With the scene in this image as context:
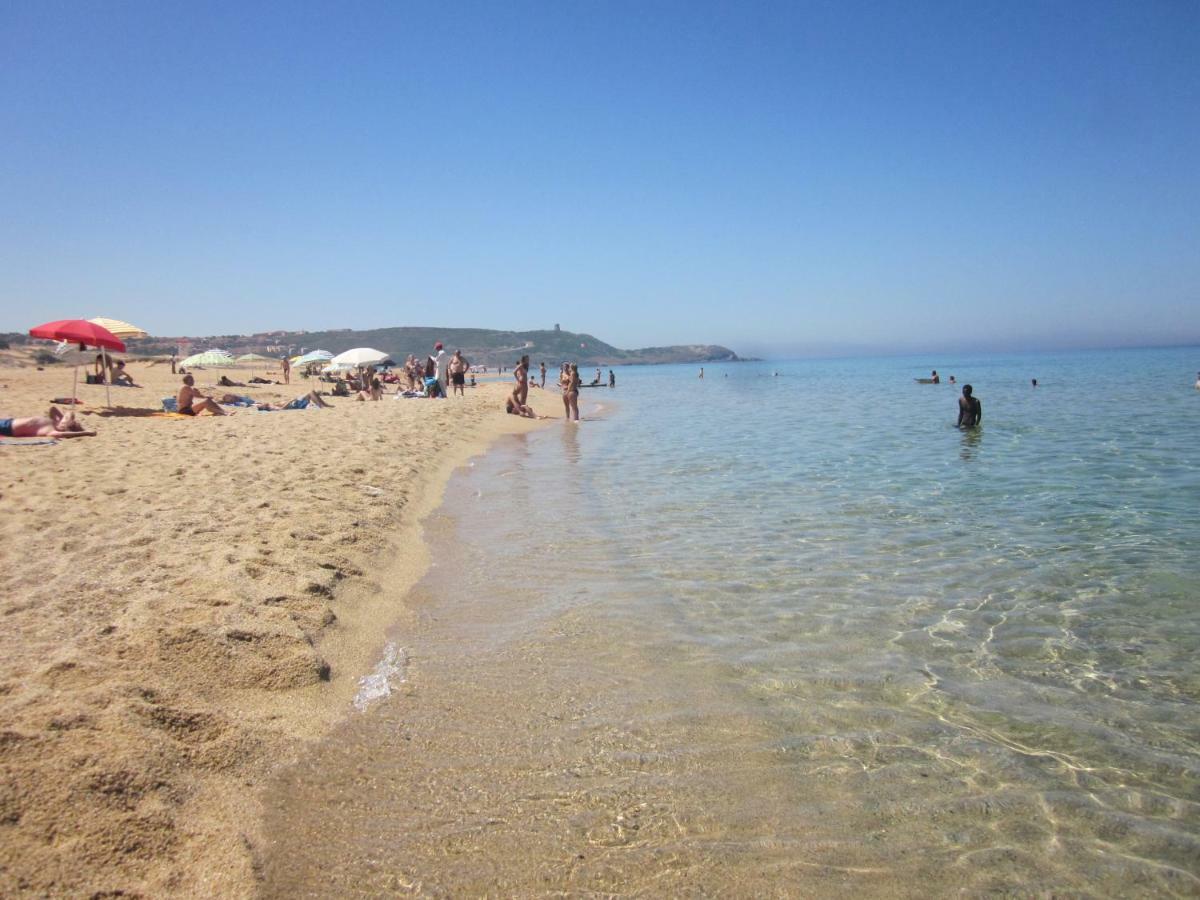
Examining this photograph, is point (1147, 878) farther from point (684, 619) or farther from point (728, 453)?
point (728, 453)

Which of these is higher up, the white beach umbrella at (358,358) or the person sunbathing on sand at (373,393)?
the white beach umbrella at (358,358)

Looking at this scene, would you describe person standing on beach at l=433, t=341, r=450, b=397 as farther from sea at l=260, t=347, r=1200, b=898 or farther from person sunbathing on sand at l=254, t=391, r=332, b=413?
sea at l=260, t=347, r=1200, b=898

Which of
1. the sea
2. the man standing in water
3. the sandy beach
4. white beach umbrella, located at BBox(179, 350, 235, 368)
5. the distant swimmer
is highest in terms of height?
white beach umbrella, located at BBox(179, 350, 235, 368)

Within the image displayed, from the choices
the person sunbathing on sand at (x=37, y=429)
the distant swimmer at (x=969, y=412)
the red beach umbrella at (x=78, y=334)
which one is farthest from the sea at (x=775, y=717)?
the red beach umbrella at (x=78, y=334)

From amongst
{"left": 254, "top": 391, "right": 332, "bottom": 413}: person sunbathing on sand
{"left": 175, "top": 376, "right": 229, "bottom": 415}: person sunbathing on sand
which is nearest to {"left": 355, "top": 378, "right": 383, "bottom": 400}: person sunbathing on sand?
{"left": 254, "top": 391, "right": 332, "bottom": 413}: person sunbathing on sand

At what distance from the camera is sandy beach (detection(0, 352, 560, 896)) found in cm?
225

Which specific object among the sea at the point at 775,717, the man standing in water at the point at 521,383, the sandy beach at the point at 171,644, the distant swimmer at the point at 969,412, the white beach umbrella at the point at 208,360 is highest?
the white beach umbrella at the point at 208,360

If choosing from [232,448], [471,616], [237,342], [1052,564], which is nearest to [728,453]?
[1052,564]

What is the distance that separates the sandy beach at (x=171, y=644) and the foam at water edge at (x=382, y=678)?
6 centimetres

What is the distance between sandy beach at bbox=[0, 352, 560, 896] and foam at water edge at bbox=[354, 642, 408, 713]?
0.21 feet

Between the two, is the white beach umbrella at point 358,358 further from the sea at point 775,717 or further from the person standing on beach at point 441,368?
the sea at point 775,717

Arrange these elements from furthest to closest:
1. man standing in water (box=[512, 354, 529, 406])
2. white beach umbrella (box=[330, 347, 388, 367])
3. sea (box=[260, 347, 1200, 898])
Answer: white beach umbrella (box=[330, 347, 388, 367]) → man standing in water (box=[512, 354, 529, 406]) → sea (box=[260, 347, 1200, 898])

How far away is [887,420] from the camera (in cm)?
2172

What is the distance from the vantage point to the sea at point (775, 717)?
2.48 metres
